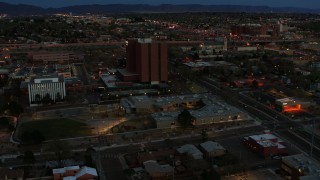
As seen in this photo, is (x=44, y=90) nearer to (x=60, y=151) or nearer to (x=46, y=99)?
(x=46, y=99)

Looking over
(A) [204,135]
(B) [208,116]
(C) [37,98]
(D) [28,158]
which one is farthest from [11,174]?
(C) [37,98]

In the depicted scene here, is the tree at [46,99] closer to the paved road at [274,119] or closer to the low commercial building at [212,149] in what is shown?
the paved road at [274,119]

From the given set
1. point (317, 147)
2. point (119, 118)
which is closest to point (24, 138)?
point (119, 118)

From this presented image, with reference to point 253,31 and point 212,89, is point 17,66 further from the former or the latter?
point 253,31

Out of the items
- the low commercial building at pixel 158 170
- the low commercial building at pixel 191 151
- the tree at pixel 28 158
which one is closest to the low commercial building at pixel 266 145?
the low commercial building at pixel 191 151

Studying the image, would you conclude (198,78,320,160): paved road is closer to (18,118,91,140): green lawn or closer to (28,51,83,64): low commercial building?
(18,118,91,140): green lawn

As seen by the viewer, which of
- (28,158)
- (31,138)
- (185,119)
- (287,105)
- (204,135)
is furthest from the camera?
(287,105)

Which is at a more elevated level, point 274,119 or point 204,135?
point 204,135

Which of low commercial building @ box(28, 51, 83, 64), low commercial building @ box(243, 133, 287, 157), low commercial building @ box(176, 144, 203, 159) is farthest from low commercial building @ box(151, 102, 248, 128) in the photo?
low commercial building @ box(28, 51, 83, 64)
